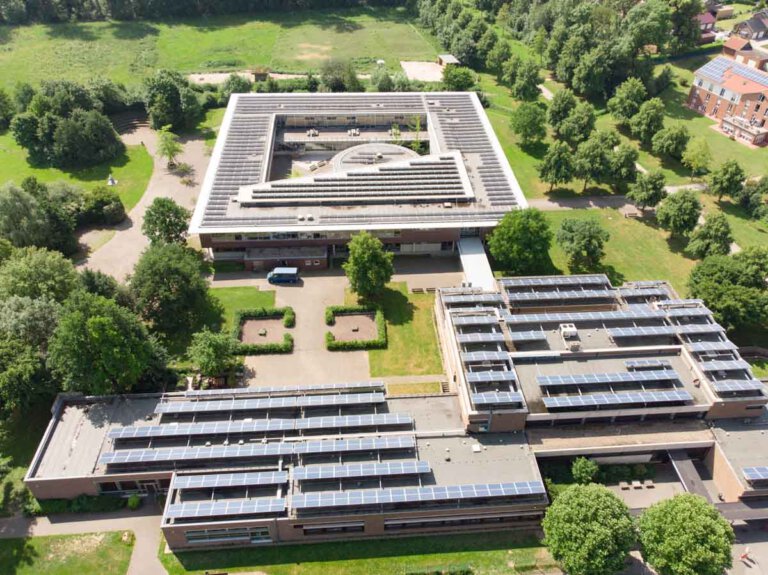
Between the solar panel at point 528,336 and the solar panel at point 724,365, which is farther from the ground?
the solar panel at point 724,365

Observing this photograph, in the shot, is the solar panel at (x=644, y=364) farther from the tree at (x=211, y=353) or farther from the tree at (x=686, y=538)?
the tree at (x=211, y=353)

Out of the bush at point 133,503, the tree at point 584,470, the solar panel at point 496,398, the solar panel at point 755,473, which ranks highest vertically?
the solar panel at point 496,398

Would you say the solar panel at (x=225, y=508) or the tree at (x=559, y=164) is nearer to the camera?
the solar panel at (x=225, y=508)

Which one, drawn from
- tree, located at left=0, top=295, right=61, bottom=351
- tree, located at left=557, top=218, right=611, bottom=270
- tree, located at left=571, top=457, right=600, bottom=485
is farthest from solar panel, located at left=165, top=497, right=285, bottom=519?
tree, located at left=557, top=218, right=611, bottom=270

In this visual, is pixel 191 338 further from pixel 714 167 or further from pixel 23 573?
pixel 714 167

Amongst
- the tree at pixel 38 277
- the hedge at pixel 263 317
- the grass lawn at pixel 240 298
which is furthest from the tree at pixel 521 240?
the tree at pixel 38 277

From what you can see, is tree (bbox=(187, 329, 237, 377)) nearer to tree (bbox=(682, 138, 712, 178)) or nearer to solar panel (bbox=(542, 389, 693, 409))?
solar panel (bbox=(542, 389, 693, 409))
